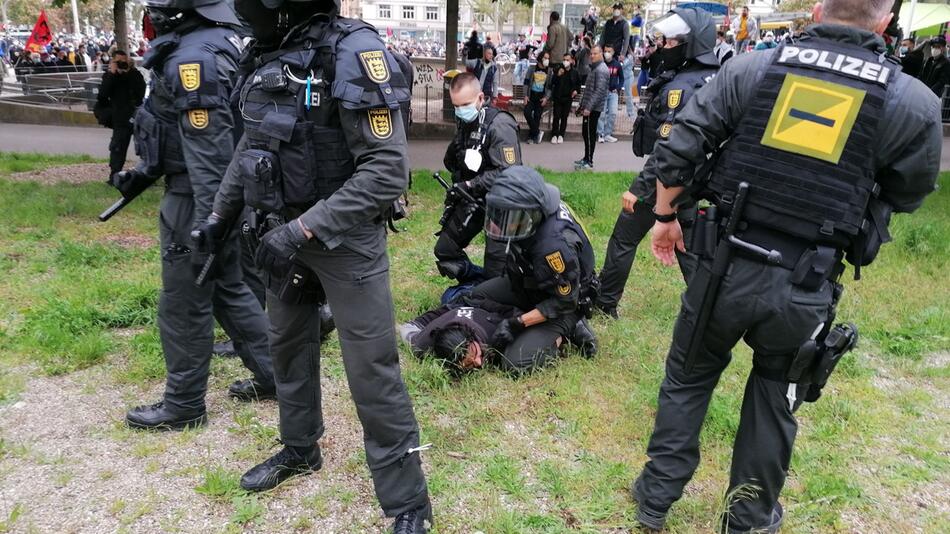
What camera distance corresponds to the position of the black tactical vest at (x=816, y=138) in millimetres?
2197

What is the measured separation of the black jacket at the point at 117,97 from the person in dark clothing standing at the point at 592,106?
629 cm

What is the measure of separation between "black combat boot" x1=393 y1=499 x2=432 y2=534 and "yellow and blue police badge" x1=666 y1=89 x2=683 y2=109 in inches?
120

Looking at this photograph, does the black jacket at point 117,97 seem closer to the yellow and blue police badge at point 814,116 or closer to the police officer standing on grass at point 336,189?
the police officer standing on grass at point 336,189

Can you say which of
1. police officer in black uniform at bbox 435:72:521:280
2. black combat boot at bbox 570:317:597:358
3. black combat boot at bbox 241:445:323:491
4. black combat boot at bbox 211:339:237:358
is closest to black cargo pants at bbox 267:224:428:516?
black combat boot at bbox 241:445:323:491

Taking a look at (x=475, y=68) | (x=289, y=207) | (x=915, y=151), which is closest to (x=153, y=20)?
(x=289, y=207)

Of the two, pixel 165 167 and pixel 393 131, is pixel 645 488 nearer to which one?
pixel 393 131

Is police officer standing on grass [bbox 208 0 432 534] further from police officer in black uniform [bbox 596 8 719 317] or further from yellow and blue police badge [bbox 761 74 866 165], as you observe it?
police officer in black uniform [bbox 596 8 719 317]

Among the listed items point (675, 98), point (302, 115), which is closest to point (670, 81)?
point (675, 98)

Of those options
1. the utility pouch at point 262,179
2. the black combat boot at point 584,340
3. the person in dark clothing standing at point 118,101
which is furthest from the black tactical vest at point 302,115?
the person in dark clothing standing at point 118,101

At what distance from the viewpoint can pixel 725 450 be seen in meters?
3.42

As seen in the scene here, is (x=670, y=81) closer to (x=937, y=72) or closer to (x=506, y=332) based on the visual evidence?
(x=506, y=332)

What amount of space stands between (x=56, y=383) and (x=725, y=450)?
3700mm

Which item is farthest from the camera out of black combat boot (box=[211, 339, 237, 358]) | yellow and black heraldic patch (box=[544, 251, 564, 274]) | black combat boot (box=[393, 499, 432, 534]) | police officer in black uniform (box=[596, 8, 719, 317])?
police officer in black uniform (box=[596, 8, 719, 317])

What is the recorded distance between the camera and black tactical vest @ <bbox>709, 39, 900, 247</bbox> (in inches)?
86.5
